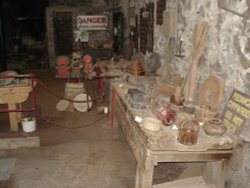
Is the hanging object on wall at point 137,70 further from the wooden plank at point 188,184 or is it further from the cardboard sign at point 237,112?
the wooden plank at point 188,184

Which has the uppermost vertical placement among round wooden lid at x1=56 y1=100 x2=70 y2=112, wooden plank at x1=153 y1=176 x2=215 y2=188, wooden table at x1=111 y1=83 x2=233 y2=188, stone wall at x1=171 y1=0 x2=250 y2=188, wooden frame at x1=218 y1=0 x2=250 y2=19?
wooden frame at x1=218 y1=0 x2=250 y2=19

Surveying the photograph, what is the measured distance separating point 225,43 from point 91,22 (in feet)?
30.6

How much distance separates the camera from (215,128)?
10.0ft

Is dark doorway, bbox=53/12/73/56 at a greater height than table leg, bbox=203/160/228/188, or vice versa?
dark doorway, bbox=53/12/73/56

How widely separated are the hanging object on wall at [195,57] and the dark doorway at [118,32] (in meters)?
6.52

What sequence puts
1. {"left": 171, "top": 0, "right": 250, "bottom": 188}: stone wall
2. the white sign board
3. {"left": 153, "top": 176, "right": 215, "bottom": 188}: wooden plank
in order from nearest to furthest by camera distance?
{"left": 171, "top": 0, "right": 250, "bottom": 188}: stone wall
{"left": 153, "top": 176, "right": 215, "bottom": 188}: wooden plank
the white sign board

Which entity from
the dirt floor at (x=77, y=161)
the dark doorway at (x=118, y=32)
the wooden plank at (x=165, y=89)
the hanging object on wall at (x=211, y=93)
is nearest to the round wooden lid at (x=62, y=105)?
the dirt floor at (x=77, y=161)

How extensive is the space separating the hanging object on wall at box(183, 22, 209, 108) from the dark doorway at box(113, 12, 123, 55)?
6.52 metres

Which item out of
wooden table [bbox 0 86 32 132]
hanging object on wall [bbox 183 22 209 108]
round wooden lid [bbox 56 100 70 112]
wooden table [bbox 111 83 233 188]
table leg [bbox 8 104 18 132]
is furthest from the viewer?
round wooden lid [bbox 56 100 70 112]

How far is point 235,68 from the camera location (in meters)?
3.22

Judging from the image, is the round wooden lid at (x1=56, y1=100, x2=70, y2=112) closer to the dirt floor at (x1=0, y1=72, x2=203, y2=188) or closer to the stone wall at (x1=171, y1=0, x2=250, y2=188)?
the dirt floor at (x1=0, y1=72, x2=203, y2=188)

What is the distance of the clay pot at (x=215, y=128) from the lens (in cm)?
305

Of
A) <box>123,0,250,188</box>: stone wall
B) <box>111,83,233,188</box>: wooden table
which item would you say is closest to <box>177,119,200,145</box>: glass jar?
<box>111,83,233,188</box>: wooden table

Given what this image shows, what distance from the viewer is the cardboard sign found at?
117 inches
